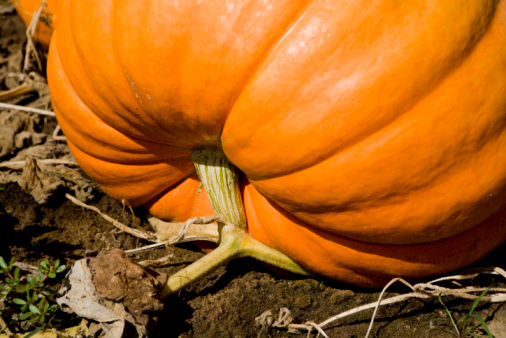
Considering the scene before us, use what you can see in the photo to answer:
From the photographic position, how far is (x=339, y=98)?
60.6 inches

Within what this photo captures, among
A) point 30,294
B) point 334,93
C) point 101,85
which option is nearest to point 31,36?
point 101,85

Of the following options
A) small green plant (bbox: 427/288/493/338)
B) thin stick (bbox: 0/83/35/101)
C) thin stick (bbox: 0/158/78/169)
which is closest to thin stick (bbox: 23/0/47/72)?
thin stick (bbox: 0/83/35/101)

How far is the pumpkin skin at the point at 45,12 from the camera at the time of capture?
11.0 ft

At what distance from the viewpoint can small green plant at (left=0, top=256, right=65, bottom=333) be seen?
6.24ft

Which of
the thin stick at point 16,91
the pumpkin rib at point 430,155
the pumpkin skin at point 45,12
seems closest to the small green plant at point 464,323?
the pumpkin rib at point 430,155

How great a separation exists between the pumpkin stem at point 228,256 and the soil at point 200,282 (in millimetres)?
156

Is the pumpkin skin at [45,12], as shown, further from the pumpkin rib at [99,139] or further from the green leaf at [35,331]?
the green leaf at [35,331]

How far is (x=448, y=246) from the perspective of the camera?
1963 mm

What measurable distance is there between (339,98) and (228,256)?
2.93 ft

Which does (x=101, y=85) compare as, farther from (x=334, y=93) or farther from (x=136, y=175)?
(x=334, y=93)

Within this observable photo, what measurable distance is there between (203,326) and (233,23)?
1246 mm

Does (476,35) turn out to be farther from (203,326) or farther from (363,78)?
(203,326)

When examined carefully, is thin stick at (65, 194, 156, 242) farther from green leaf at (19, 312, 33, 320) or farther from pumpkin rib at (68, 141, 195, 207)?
green leaf at (19, 312, 33, 320)

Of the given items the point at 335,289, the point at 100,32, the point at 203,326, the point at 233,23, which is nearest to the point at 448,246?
the point at 335,289
